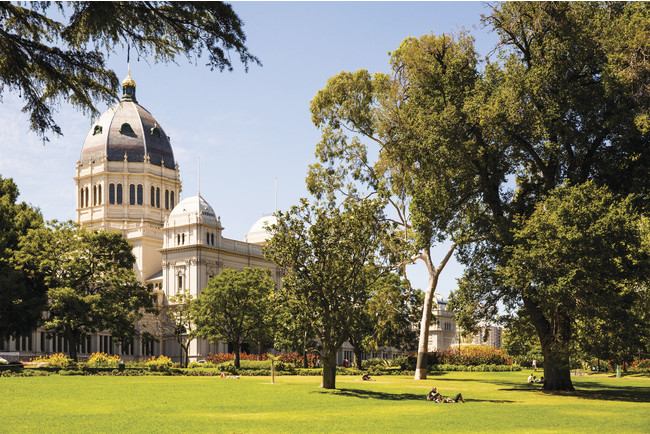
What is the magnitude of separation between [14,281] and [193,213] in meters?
48.0

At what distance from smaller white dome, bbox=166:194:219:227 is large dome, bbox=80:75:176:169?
18224 millimetres

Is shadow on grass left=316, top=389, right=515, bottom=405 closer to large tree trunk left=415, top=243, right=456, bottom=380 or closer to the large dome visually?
large tree trunk left=415, top=243, right=456, bottom=380

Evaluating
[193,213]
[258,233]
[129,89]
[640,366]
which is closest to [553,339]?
A: [640,366]

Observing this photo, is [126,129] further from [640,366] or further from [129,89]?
[640,366]

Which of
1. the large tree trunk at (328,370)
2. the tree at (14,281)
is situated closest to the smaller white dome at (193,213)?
the tree at (14,281)

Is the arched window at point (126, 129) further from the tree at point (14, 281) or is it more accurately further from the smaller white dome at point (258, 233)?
the tree at point (14, 281)

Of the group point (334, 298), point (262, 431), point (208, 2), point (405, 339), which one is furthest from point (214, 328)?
point (208, 2)

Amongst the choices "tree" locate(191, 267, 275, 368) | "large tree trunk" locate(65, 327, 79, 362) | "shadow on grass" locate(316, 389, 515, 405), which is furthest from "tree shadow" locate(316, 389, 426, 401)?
"tree" locate(191, 267, 275, 368)

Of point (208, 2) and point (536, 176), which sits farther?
point (536, 176)

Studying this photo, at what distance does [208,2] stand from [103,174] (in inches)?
4240

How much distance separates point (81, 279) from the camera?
5947 centimetres

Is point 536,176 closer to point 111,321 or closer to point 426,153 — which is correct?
point 426,153

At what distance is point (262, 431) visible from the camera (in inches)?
749

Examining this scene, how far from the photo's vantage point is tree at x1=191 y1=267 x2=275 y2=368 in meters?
Result: 71.4
